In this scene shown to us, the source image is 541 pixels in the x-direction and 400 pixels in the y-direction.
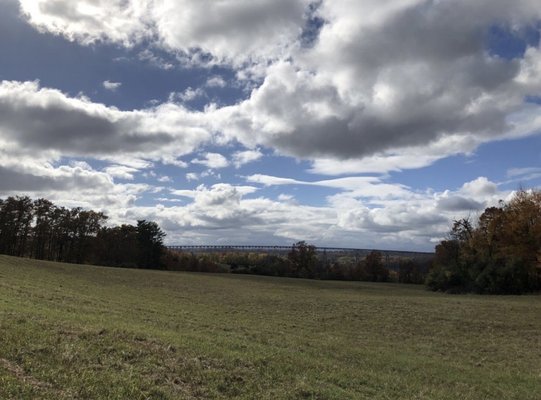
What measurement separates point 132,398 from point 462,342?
20.8 m

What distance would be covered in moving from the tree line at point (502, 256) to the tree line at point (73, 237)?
65.6 m

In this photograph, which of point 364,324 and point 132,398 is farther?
point 364,324

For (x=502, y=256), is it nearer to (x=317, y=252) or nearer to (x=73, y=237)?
(x=317, y=252)

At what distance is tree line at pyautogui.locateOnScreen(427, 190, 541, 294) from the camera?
64812 mm

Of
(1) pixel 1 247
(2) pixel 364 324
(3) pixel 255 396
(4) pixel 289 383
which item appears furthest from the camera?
(1) pixel 1 247

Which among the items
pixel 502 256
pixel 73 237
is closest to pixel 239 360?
pixel 502 256

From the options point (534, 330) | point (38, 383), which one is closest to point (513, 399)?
point (38, 383)

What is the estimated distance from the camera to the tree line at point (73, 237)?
98375mm

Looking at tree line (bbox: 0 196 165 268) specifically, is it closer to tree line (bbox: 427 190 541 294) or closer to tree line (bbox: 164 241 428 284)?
tree line (bbox: 164 241 428 284)

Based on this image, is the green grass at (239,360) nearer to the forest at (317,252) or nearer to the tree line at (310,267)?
the forest at (317,252)

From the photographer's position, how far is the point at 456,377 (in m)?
15.4

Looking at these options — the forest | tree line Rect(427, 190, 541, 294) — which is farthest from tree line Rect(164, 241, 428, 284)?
tree line Rect(427, 190, 541, 294)

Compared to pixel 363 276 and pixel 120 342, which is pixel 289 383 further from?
pixel 363 276

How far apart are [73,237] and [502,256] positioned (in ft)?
292
